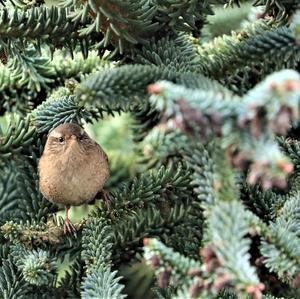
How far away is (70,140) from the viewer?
2.07m

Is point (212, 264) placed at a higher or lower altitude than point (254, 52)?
lower

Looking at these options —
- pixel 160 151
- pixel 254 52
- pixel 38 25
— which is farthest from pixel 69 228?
pixel 160 151

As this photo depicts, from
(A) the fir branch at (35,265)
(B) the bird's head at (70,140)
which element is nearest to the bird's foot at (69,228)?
(A) the fir branch at (35,265)

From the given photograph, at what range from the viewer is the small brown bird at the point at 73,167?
6.26 ft

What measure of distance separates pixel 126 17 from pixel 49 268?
0.56 meters

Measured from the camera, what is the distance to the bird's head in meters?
1.95

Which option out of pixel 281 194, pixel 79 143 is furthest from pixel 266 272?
pixel 79 143

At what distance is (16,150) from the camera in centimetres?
153

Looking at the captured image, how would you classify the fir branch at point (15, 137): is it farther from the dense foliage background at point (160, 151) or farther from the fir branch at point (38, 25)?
the fir branch at point (38, 25)

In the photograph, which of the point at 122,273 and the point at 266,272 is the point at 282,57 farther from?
the point at 122,273

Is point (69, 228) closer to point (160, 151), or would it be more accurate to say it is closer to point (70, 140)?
point (70, 140)

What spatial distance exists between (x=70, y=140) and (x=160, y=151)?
1247 millimetres

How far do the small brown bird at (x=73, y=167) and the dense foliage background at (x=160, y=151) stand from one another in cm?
12

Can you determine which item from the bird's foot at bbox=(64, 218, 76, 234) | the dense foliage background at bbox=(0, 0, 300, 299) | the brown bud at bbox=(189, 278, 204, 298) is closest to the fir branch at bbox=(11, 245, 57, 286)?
the dense foliage background at bbox=(0, 0, 300, 299)
